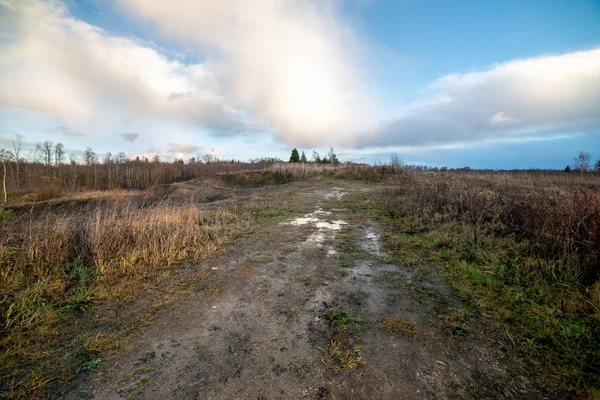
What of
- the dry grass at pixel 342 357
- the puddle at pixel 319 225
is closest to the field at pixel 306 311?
the dry grass at pixel 342 357

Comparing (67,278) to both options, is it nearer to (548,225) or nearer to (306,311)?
(306,311)

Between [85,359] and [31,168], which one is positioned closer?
[85,359]

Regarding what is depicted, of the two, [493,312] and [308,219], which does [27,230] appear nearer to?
[308,219]

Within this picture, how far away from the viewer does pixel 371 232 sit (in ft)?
24.6

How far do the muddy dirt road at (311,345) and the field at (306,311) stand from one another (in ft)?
0.06

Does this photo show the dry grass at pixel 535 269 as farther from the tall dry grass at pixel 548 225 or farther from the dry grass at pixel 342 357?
the dry grass at pixel 342 357

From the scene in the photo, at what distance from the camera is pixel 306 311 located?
11.4 feet

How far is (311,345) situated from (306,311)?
704mm

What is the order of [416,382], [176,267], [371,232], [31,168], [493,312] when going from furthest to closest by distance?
1. [31,168]
2. [371,232]
3. [176,267]
4. [493,312]
5. [416,382]

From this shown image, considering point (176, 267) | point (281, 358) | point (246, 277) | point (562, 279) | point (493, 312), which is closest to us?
point (281, 358)

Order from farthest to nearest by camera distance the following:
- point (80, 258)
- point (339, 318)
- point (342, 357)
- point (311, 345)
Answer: point (80, 258), point (339, 318), point (311, 345), point (342, 357)

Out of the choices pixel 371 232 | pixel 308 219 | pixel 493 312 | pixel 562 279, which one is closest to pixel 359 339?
pixel 493 312

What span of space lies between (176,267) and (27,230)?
119 inches

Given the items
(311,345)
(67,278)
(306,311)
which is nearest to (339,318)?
(306,311)
